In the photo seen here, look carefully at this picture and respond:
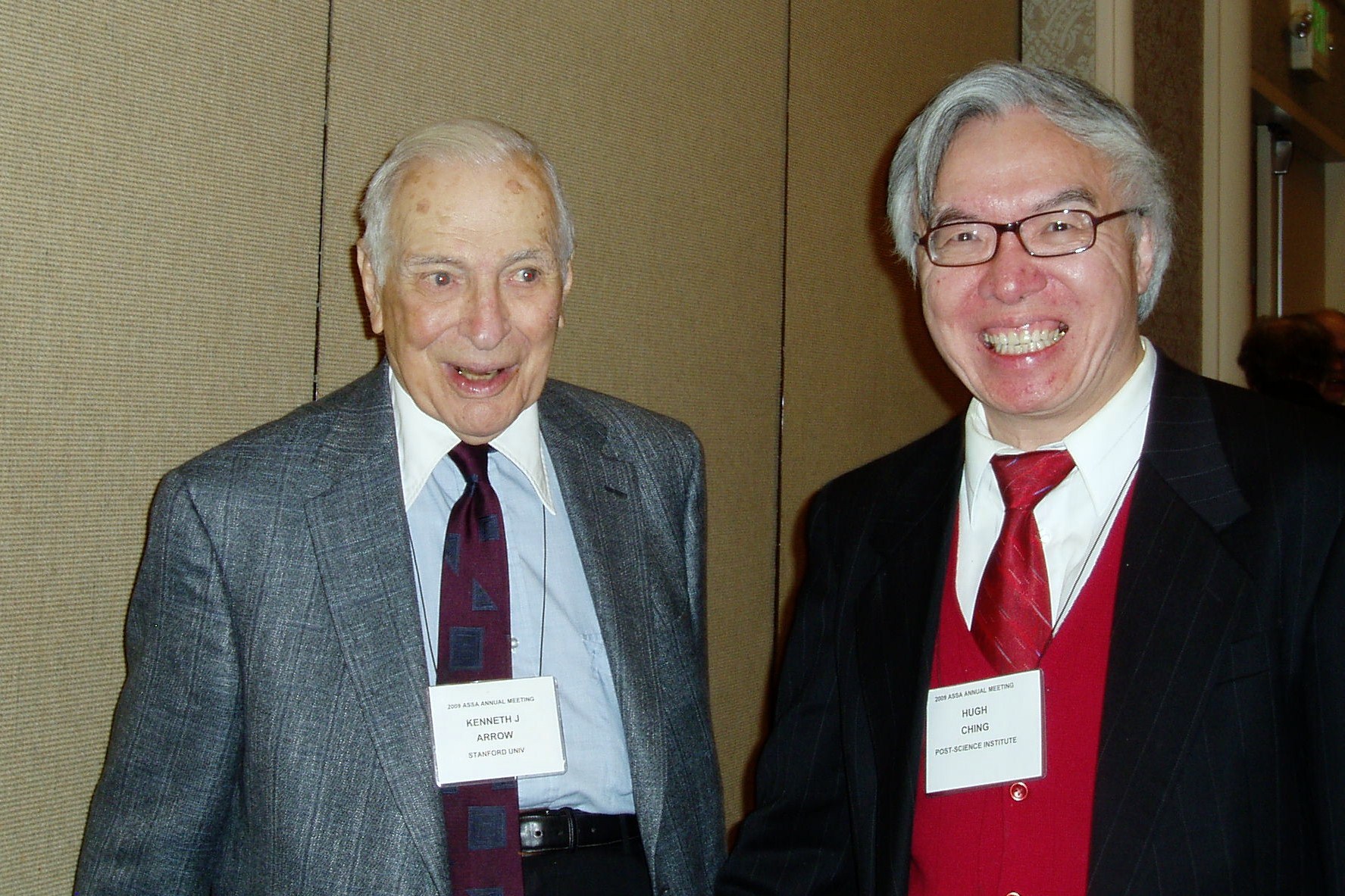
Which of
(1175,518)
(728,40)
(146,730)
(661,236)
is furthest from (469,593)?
(728,40)

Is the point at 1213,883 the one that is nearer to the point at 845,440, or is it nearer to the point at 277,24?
the point at 277,24

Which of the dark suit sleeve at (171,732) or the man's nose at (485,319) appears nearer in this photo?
the dark suit sleeve at (171,732)

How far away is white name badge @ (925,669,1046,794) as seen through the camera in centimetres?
141

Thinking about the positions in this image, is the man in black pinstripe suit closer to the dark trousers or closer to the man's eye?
the man's eye

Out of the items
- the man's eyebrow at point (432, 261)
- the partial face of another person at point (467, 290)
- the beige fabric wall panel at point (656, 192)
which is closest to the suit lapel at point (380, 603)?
the partial face of another person at point (467, 290)

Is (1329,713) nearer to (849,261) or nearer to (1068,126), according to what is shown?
(1068,126)

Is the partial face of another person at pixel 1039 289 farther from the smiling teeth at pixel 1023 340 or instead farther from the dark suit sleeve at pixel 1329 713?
the dark suit sleeve at pixel 1329 713

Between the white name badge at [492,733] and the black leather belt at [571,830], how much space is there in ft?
0.20

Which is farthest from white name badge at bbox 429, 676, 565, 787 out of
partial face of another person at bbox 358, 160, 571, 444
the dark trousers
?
partial face of another person at bbox 358, 160, 571, 444

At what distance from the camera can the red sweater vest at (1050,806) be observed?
1382mm

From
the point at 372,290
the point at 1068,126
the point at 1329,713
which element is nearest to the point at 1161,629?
the point at 1329,713

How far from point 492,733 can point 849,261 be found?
2.29 m

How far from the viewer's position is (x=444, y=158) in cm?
164

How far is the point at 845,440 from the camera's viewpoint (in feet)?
11.2
